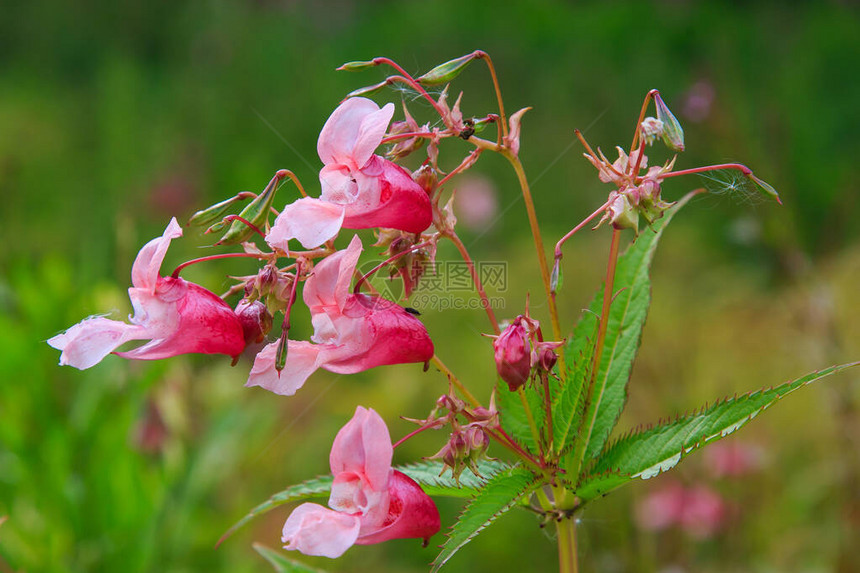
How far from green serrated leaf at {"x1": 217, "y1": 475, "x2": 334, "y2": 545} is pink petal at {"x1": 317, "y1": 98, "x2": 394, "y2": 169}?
0.28 meters

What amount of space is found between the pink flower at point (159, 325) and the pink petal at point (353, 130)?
12 centimetres

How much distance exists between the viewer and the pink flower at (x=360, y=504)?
50 cm

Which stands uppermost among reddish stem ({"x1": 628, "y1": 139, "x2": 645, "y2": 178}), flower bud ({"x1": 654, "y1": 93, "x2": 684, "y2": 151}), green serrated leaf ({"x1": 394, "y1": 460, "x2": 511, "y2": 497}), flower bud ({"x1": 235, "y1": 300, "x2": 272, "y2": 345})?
flower bud ({"x1": 654, "y1": 93, "x2": 684, "y2": 151})

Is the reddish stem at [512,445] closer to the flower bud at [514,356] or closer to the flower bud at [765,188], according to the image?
the flower bud at [514,356]

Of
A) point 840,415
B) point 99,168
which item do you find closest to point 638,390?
point 840,415

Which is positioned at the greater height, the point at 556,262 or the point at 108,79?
the point at 556,262

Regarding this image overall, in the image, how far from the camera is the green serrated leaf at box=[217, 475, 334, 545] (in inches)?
23.6

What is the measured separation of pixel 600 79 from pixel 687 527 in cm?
284

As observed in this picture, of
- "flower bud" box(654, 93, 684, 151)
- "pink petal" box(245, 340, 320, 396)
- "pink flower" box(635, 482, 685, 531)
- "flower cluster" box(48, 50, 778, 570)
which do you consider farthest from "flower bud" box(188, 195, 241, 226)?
"pink flower" box(635, 482, 685, 531)

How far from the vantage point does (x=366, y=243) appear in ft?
2.65

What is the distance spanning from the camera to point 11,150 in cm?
411

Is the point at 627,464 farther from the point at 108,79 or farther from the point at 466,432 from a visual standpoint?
the point at 108,79

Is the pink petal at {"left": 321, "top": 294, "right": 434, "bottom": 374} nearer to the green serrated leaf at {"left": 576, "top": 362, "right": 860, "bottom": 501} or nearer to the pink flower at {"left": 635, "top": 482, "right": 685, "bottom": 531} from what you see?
the green serrated leaf at {"left": 576, "top": 362, "right": 860, "bottom": 501}

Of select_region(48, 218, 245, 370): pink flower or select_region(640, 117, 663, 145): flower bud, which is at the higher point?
select_region(640, 117, 663, 145): flower bud
